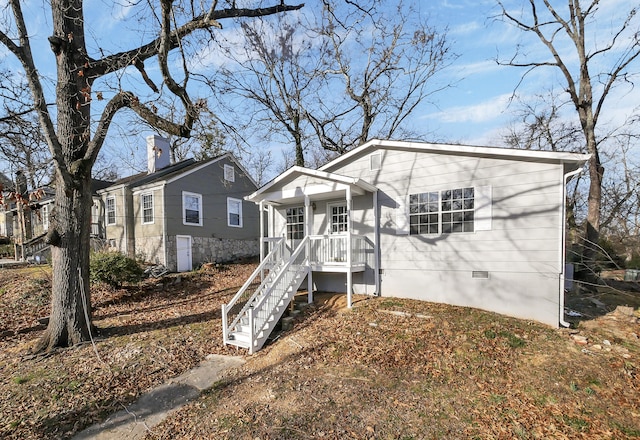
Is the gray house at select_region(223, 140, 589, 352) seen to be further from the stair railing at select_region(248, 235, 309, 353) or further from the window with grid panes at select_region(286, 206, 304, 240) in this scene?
the window with grid panes at select_region(286, 206, 304, 240)

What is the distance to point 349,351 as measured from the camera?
18.8ft

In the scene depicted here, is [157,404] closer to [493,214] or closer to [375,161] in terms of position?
[375,161]

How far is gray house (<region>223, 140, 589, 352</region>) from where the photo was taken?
6840 mm

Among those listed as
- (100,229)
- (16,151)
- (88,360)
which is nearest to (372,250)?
(88,360)

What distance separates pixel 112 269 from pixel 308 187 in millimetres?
7782

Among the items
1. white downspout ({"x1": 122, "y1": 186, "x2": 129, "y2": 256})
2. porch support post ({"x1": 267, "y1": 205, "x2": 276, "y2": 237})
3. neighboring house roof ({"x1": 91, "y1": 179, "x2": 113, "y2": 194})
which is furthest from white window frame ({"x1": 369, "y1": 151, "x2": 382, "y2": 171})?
neighboring house roof ({"x1": 91, "y1": 179, "x2": 113, "y2": 194})

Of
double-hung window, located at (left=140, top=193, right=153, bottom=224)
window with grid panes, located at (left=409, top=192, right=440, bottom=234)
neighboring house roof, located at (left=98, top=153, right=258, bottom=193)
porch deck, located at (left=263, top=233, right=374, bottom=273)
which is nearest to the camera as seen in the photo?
window with grid panes, located at (left=409, top=192, right=440, bottom=234)

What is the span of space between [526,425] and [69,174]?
8451 millimetres

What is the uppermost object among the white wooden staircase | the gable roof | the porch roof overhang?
the gable roof

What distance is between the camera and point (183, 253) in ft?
50.8

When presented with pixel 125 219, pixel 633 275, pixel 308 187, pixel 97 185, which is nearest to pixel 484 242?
pixel 308 187

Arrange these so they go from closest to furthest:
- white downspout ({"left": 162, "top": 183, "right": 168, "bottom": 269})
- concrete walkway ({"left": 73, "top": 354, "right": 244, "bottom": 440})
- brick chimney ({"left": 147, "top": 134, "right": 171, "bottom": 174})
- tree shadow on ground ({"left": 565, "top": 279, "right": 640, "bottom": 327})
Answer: concrete walkway ({"left": 73, "top": 354, "right": 244, "bottom": 440}) < tree shadow on ground ({"left": 565, "top": 279, "right": 640, "bottom": 327}) < white downspout ({"left": 162, "top": 183, "right": 168, "bottom": 269}) < brick chimney ({"left": 147, "top": 134, "right": 171, "bottom": 174})

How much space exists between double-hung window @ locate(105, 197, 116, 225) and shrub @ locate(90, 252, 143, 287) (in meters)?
6.17

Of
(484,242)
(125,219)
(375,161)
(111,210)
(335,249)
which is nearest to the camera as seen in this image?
(484,242)
